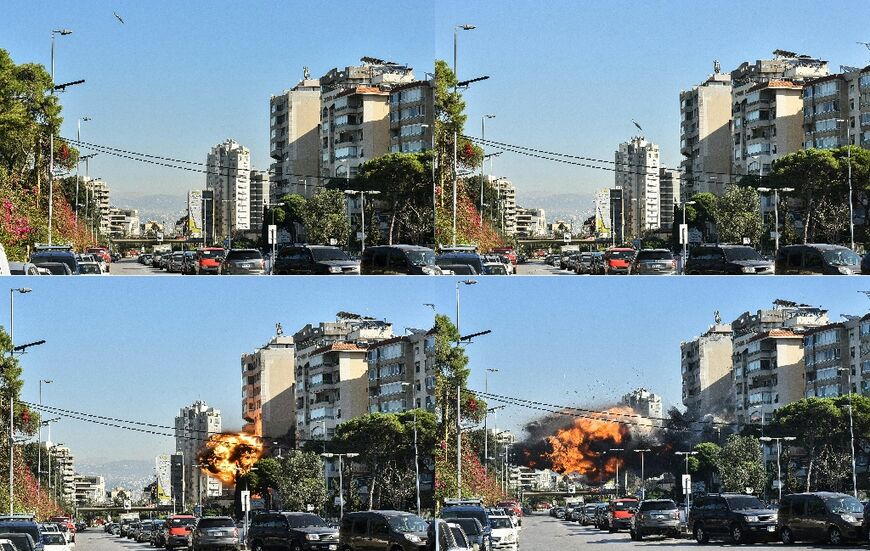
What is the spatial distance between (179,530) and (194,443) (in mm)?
848

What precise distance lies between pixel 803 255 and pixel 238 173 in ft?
14.1

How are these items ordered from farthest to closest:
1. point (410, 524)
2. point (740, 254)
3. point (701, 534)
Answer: point (701, 534)
point (740, 254)
point (410, 524)

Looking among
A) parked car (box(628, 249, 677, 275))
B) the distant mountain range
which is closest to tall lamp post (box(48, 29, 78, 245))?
the distant mountain range

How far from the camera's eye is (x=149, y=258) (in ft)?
42.3

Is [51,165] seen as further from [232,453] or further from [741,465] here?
[741,465]

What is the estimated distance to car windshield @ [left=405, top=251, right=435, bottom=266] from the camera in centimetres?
1222

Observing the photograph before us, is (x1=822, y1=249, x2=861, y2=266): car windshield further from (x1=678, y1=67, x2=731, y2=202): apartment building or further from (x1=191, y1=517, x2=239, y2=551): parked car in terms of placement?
(x1=191, y1=517, x2=239, y2=551): parked car

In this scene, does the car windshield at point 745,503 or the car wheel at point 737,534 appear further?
the car windshield at point 745,503

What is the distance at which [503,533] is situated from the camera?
12250 mm

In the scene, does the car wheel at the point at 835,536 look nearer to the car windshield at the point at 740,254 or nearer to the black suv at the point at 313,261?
the car windshield at the point at 740,254

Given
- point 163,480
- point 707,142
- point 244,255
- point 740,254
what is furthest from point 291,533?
point 707,142

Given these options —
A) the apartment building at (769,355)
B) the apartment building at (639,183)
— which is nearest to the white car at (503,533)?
the apartment building at (769,355)

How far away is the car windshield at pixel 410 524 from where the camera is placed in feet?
38.6

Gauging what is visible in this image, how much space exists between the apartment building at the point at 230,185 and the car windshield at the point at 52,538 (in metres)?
3.65
